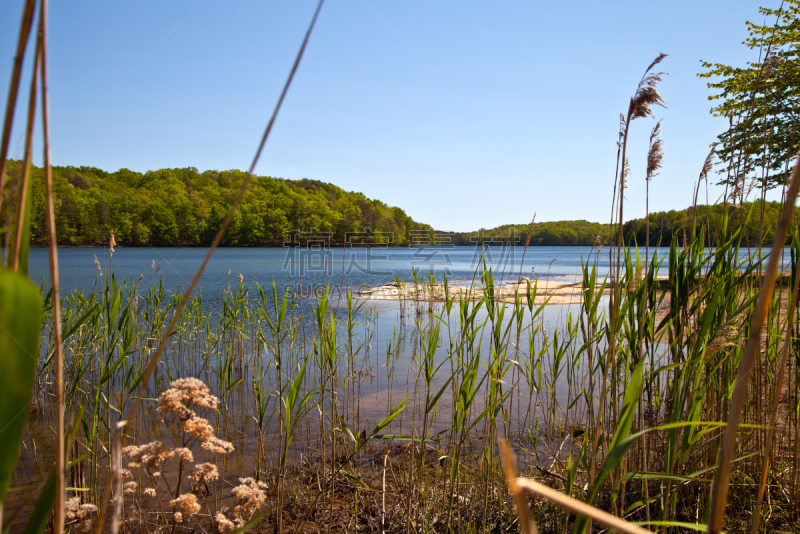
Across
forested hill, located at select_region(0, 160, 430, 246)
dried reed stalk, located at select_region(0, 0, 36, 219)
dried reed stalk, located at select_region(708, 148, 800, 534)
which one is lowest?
dried reed stalk, located at select_region(708, 148, 800, 534)

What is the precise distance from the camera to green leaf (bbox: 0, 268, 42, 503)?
0.36 metres

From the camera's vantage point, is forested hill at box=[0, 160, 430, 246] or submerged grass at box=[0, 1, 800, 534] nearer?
submerged grass at box=[0, 1, 800, 534]

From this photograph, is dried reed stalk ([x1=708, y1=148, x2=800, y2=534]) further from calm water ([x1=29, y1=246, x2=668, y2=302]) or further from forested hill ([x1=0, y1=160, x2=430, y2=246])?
forested hill ([x1=0, y1=160, x2=430, y2=246])

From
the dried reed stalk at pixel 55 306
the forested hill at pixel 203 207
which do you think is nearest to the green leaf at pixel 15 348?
the dried reed stalk at pixel 55 306

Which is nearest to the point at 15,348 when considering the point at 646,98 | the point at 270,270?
the point at 646,98

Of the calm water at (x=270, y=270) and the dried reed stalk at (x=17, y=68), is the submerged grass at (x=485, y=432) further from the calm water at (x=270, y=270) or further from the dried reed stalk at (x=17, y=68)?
the calm water at (x=270, y=270)

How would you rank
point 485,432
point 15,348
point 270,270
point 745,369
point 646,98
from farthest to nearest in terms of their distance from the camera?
point 270,270, point 485,432, point 646,98, point 745,369, point 15,348

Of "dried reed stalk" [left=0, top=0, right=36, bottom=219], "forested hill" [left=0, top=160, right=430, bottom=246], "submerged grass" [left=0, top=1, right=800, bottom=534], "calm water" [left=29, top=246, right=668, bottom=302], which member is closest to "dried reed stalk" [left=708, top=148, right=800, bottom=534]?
"submerged grass" [left=0, top=1, right=800, bottom=534]

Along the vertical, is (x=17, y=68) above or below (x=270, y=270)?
above

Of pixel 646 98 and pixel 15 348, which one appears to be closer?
pixel 15 348

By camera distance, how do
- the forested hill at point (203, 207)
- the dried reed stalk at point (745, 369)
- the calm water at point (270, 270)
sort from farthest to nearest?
the forested hill at point (203, 207), the calm water at point (270, 270), the dried reed stalk at point (745, 369)

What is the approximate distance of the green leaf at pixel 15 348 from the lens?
36cm

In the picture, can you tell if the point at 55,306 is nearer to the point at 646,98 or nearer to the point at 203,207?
the point at 646,98

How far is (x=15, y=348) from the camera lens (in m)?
0.36
